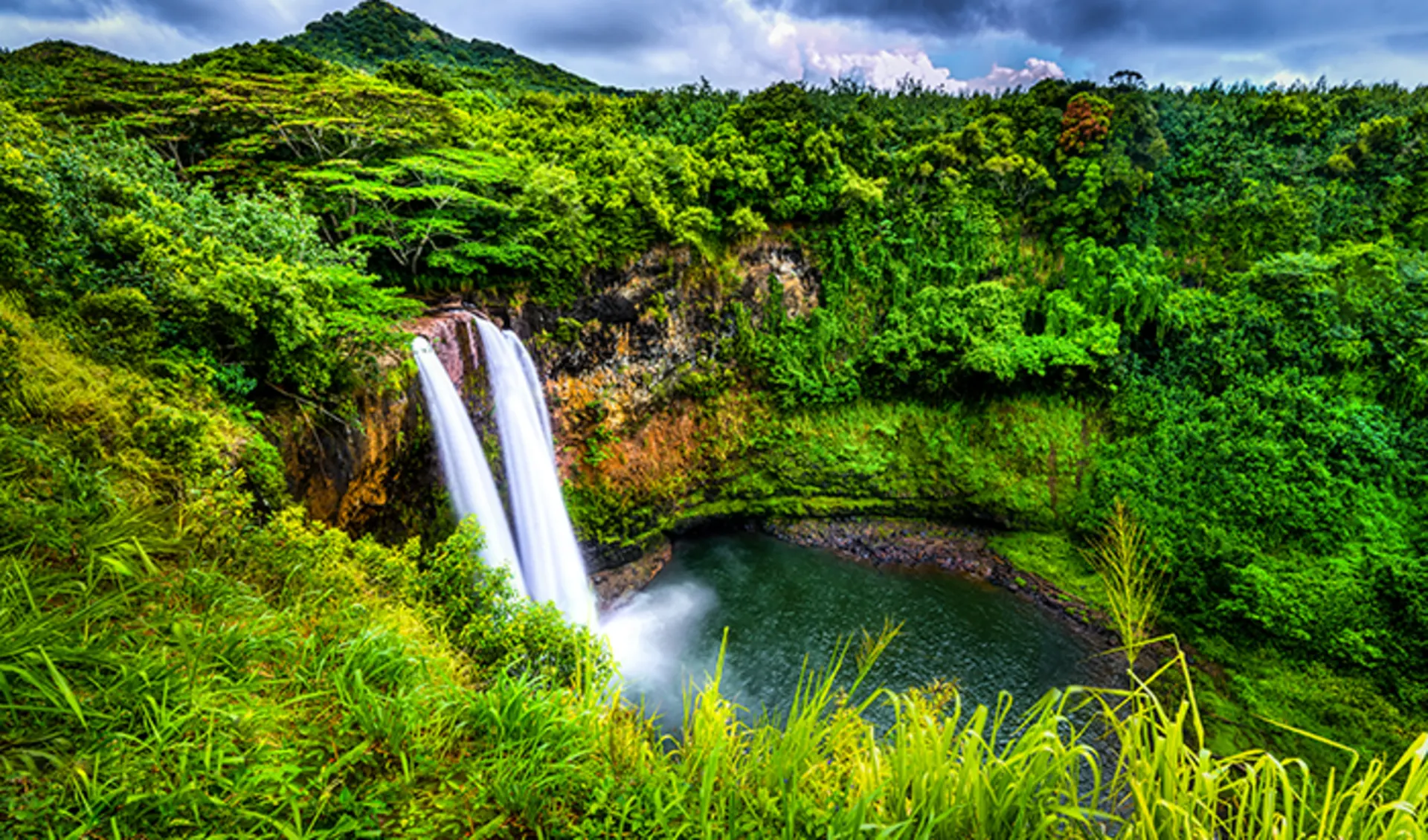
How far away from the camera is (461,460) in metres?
7.88

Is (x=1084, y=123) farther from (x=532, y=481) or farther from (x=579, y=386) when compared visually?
(x=532, y=481)

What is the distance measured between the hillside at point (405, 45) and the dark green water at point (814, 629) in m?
21.2

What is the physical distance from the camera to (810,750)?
82.2 inches

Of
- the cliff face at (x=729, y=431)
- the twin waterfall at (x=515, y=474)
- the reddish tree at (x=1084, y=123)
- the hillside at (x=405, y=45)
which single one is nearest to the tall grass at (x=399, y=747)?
the twin waterfall at (x=515, y=474)

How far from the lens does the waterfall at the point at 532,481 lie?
8.94m

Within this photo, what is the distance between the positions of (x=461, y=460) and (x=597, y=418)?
4.23m

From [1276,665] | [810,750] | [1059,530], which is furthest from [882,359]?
[810,750]

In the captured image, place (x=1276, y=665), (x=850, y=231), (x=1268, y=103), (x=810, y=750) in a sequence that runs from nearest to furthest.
Result: (x=810, y=750), (x=1276, y=665), (x=850, y=231), (x=1268, y=103)

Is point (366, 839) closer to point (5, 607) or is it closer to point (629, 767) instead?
point (629, 767)

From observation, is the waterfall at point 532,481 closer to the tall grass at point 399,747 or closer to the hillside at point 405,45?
the tall grass at point 399,747

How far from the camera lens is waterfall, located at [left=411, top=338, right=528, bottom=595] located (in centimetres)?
757

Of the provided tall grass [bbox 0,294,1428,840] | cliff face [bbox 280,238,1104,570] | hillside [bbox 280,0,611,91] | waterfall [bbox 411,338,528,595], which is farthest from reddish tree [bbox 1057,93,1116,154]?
hillside [bbox 280,0,611,91]

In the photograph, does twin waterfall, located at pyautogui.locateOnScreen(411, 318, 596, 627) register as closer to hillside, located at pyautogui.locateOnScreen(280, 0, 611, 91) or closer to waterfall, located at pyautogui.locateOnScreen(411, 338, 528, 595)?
waterfall, located at pyautogui.locateOnScreen(411, 338, 528, 595)

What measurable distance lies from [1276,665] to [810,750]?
1202cm
